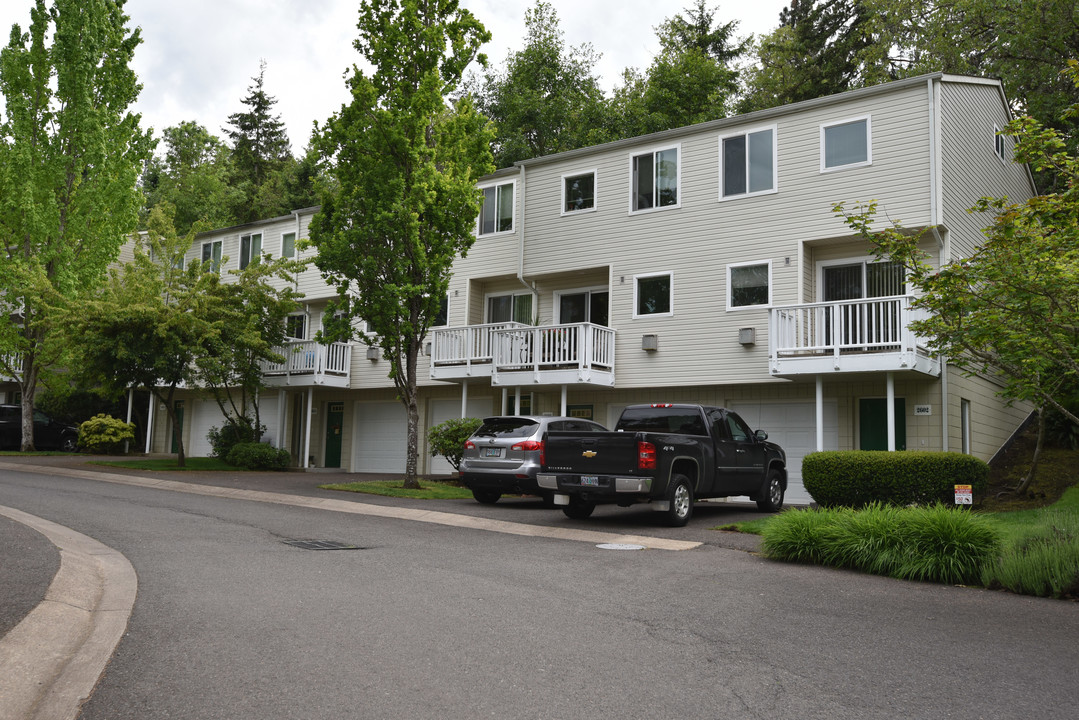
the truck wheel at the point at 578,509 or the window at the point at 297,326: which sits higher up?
the window at the point at 297,326

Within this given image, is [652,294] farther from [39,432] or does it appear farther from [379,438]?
[39,432]

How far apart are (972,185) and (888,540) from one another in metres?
13.2

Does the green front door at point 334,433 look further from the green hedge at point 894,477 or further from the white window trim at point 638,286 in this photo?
the green hedge at point 894,477

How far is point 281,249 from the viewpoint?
29312mm

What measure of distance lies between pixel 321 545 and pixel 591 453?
4194 mm

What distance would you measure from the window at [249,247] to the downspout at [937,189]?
2190 cm

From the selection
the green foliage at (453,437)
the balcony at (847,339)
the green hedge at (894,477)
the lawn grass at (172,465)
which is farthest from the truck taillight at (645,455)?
the lawn grass at (172,465)

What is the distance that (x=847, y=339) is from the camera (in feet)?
56.1

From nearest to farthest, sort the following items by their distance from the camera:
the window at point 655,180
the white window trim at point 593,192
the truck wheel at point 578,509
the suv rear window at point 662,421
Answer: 1. the suv rear window at point 662,421
2. the truck wheel at point 578,509
3. the window at point 655,180
4. the white window trim at point 593,192

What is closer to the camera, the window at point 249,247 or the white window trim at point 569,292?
the white window trim at point 569,292

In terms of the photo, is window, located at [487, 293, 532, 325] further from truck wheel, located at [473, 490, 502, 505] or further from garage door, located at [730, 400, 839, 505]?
truck wheel, located at [473, 490, 502, 505]

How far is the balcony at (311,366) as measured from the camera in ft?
84.3

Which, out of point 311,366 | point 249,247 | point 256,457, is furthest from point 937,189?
point 249,247

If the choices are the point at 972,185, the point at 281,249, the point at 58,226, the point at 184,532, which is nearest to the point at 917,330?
the point at 972,185
